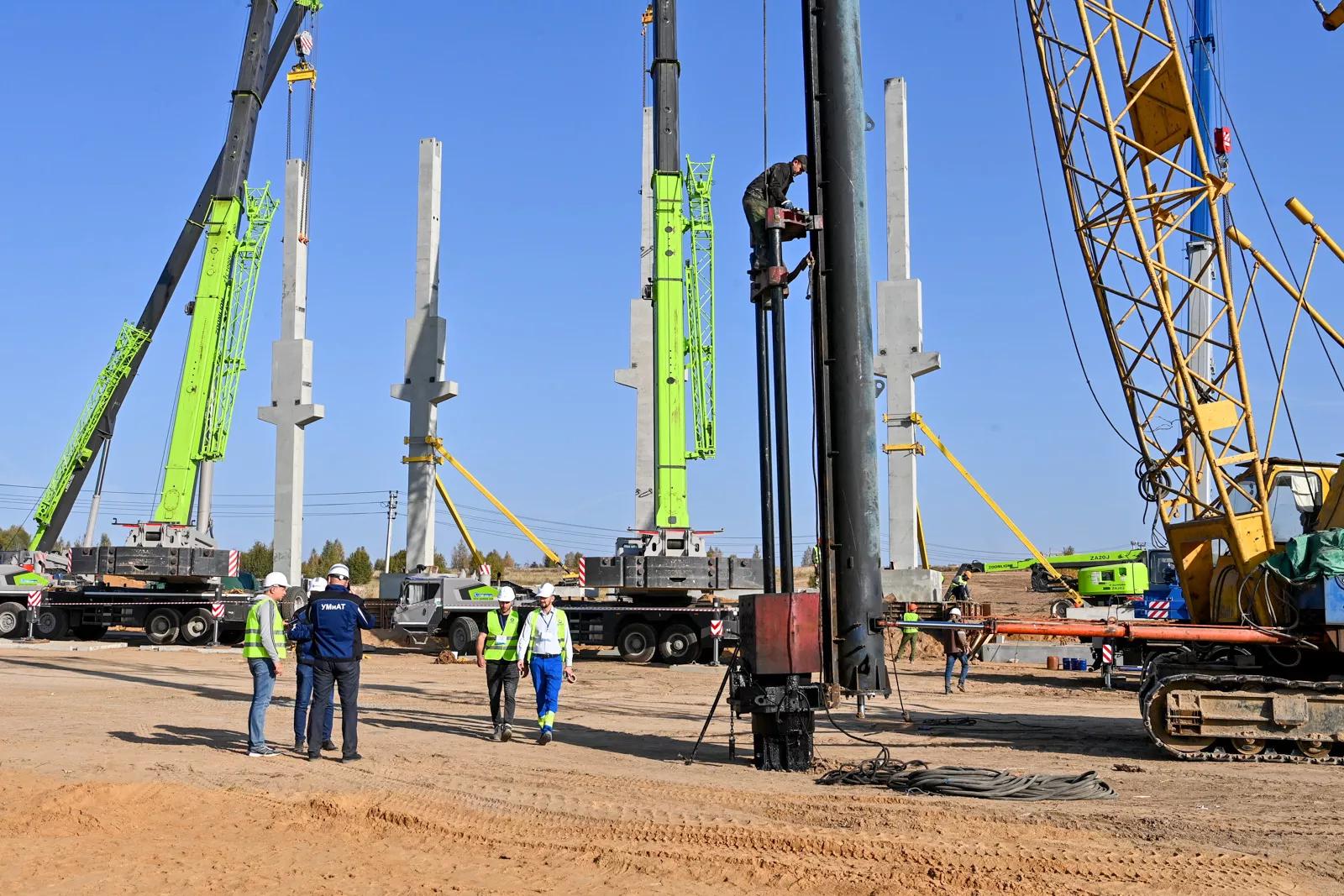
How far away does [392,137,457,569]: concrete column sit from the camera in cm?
3406

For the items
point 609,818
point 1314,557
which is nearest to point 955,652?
point 1314,557

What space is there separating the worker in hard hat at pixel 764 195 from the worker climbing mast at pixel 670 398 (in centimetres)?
1475

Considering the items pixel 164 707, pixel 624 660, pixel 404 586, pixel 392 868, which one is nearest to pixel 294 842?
pixel 392 868

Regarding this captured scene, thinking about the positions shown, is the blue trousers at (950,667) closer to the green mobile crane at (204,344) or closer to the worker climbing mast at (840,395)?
the worker climbing mast at (840,395)

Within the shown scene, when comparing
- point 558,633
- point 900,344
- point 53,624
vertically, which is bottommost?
point 558,633

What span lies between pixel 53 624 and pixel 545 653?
23130mm

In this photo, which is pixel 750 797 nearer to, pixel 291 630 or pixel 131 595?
pixel 291 630

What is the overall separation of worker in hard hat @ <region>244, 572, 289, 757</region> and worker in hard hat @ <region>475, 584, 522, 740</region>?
86.1 inches

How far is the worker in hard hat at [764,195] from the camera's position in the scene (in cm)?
1142

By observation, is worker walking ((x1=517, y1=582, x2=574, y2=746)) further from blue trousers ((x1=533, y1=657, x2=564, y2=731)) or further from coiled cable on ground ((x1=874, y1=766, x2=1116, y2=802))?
coiled cable on ground ((x1=874, y1=766, x2=1116, y2=802))

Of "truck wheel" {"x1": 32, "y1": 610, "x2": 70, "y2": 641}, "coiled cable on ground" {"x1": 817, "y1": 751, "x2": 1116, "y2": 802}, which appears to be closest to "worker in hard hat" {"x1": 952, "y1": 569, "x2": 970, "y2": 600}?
"coiled cable on ground" {"x1": 817, "y1": 751, "x2": 1116, "y2": 802}

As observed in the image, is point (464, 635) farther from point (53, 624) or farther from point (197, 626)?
point (53, 624)

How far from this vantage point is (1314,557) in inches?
466

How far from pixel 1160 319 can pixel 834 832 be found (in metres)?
11.3
